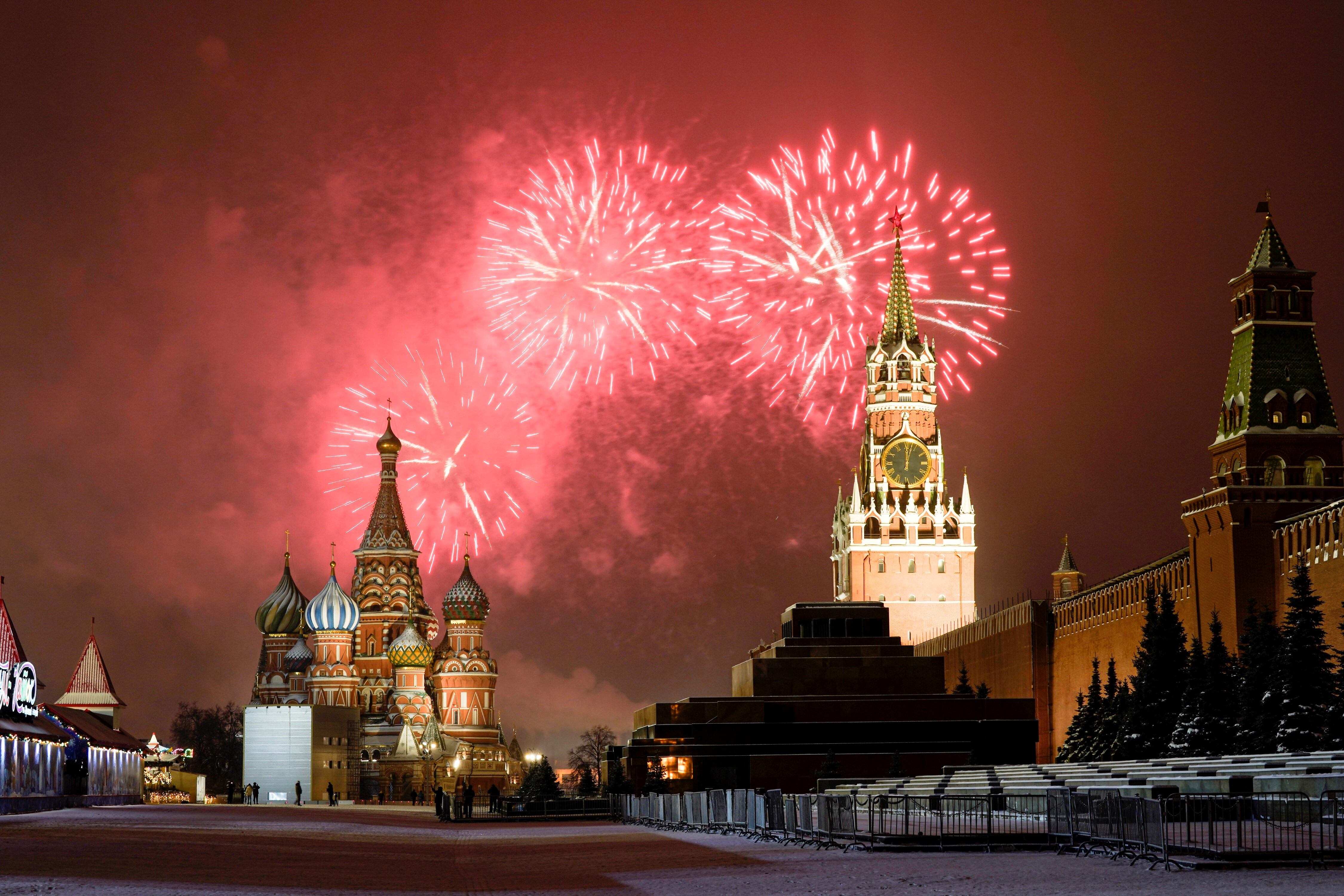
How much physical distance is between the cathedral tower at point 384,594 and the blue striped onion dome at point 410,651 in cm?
82

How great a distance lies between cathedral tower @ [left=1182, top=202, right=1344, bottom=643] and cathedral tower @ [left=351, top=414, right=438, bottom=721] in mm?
59001

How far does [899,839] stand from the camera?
64.3ft

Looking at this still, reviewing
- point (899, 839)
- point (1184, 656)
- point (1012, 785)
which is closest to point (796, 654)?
point (1184, 656)

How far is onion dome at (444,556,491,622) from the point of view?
102m

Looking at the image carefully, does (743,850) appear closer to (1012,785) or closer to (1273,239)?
(1012,785)

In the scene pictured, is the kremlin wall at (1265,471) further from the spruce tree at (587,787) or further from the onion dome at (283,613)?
the onion dome at (283,613)

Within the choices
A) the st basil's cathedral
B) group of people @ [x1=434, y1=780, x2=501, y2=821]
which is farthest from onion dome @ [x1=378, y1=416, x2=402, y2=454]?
group of people @ [x1=434, y1=780, x2=501, y2=821]

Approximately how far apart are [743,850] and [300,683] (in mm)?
76330

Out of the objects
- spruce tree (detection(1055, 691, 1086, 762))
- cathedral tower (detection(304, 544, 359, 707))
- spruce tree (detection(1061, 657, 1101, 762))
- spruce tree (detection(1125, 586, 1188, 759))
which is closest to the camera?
spruce tree (detection(1125, 586, 1188, 759))

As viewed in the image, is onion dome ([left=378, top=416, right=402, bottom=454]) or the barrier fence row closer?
the barrier fence row

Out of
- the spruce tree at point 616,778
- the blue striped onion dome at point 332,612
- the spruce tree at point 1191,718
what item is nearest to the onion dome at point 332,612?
the blue striped onion dome at point 332,612

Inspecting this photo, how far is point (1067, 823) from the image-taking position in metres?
18.5

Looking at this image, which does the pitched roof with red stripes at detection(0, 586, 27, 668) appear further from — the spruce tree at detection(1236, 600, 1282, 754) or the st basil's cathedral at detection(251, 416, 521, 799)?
the st basil's cathedral at detection(251, 416, 521, 799)

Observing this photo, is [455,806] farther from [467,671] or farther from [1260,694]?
[467,671]
